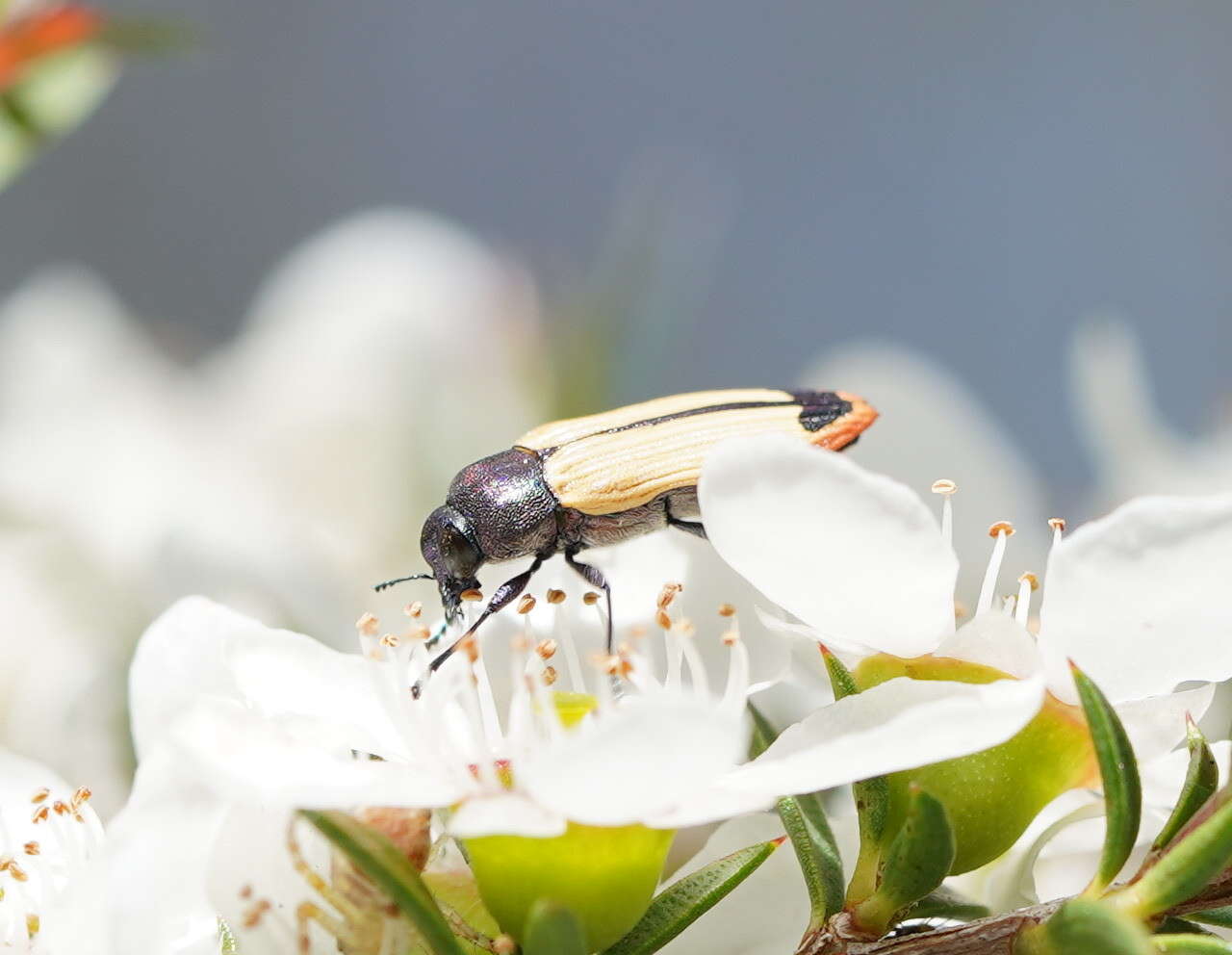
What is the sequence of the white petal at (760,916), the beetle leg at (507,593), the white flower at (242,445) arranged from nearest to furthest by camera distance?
the white petal at (760,916), the beetle leg at (507,593), the white flower at (242,445)

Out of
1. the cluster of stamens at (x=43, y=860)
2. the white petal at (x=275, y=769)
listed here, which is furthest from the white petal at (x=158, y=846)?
the cluster of stamens at (x=43, y=860)

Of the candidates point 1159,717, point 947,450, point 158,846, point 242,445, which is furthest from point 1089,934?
point 242,445

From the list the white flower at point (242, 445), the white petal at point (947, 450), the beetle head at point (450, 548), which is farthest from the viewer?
the white petal at point (947, 450)

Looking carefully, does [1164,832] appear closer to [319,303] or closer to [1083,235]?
[319,303]

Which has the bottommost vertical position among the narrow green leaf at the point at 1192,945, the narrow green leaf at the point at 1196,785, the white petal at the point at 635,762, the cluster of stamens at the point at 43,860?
the narrow green leaf at the point at 1192,945

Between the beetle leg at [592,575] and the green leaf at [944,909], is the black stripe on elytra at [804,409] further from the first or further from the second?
→ the green leaf at [944,909]

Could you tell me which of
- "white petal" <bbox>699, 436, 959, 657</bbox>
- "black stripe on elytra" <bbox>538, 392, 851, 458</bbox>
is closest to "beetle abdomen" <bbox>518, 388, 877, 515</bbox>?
"black stripe on elytra" <bbox>538, 392, 851, 458</bbox>

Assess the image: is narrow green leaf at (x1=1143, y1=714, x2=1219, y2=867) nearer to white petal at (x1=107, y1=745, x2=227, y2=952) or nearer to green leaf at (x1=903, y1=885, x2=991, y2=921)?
green leaf at (x1=903, y1=885, x2=991, y2=921)
